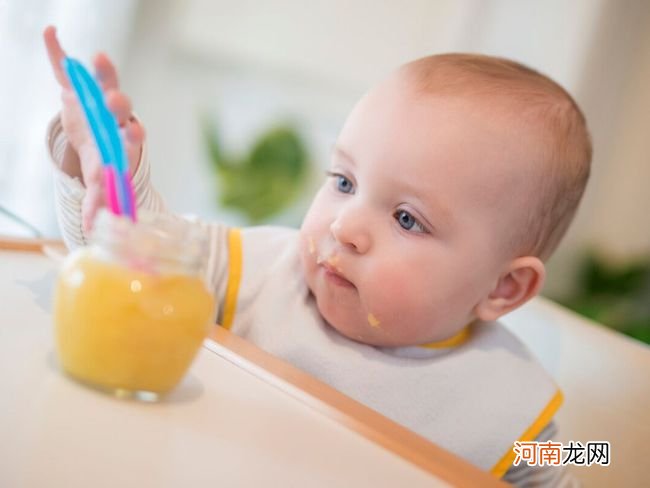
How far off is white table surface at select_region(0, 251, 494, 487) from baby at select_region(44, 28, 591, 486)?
1.04ft

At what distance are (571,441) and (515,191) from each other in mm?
404

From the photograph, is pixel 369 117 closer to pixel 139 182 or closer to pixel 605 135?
pixel 139 182

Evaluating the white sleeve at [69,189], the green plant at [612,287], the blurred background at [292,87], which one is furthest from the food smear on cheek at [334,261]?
the green plant at [612,287]

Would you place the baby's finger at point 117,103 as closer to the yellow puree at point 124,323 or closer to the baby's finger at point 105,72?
the baby's finger at point 105,72

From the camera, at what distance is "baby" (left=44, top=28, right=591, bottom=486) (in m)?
0.97

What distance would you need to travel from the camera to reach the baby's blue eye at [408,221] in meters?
0.98

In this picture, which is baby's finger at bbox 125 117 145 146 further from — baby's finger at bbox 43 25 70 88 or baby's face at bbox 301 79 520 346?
baby's face at bbox 301 79 520 346

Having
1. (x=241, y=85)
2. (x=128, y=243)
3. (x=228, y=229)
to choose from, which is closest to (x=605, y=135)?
(x=241, y=85)

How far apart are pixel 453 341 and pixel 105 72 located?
66 cm

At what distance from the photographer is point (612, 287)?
3.37 metres

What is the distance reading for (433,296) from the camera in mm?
1006

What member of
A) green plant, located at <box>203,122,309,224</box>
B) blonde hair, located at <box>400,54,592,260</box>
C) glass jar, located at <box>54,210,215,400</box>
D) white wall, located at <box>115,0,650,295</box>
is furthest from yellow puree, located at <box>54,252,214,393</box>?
green plant, located at <box>203,122,309,224</box>

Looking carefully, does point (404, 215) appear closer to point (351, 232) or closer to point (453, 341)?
point (351, 232)

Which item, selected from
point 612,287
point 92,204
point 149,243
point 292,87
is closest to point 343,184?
point 92,204
